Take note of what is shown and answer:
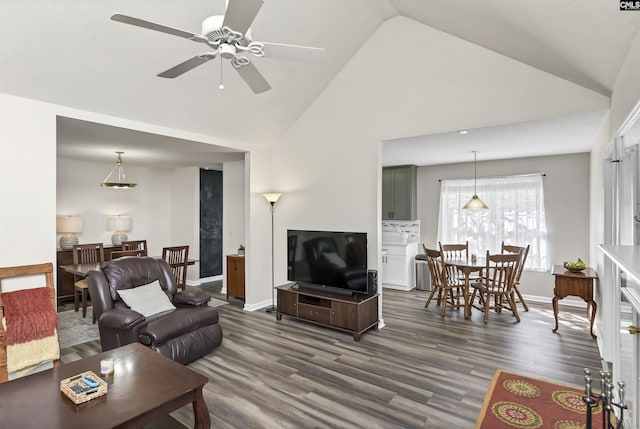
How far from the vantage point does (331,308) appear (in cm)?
436

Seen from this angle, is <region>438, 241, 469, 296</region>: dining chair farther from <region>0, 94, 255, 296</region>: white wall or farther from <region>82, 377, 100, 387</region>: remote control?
<region>0, 94, 255, 296</region>: white wall

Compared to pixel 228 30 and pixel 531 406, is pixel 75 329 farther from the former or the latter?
pixel 531 406

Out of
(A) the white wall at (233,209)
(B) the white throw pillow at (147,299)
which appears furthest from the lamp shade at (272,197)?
(B) the white throw pillow at (147,299)

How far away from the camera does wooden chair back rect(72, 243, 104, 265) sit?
5.33m

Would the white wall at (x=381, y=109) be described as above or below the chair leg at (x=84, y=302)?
above

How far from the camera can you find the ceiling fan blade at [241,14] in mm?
1691

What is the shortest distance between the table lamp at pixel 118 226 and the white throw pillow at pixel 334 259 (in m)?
4.54

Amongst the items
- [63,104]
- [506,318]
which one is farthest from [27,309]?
[506,318]

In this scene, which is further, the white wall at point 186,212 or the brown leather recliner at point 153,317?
the white wall at point 186,212

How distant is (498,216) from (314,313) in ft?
13.2

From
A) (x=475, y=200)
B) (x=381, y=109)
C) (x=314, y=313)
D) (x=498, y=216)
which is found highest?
(x=381, y=109)

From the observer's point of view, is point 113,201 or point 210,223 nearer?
point 113,201

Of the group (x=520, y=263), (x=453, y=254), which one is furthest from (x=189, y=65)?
(x=453, y=254)

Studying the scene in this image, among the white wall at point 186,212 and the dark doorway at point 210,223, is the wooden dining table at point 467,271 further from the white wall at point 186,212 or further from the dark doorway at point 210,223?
the white wall at point 186,212
